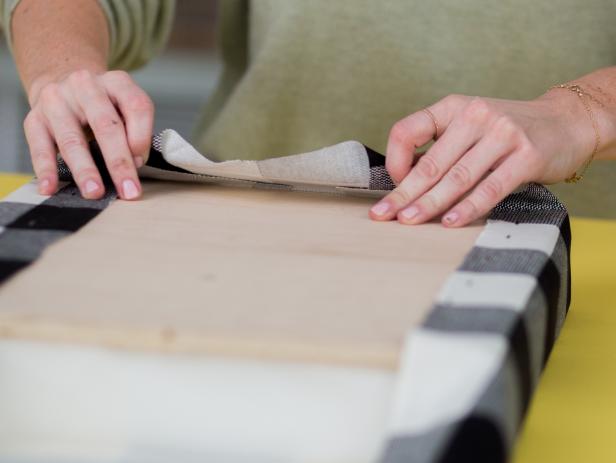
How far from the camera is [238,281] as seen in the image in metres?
0.57

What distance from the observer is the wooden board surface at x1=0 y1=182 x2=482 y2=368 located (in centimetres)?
50

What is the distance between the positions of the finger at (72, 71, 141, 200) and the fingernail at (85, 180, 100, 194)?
0.7 inches

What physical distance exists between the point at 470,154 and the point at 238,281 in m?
0.33

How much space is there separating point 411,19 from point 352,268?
758 millimetres

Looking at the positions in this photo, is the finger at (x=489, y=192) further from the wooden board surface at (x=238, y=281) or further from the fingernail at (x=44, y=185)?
the fingernail at (x=44, y=185)

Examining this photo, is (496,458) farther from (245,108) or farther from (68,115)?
(245,108)

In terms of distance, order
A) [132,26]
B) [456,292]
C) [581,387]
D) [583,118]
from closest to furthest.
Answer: [456,292] → [581,387] → [583,118] → [132,26]

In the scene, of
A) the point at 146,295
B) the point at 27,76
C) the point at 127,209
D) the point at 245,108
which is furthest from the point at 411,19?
the point at 146,295

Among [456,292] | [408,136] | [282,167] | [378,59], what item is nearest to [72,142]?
[282,167]

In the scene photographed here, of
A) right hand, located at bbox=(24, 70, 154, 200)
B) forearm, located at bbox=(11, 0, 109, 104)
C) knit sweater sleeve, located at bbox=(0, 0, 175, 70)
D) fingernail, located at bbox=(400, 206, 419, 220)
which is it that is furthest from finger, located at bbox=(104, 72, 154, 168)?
knit sweater sleeve, located at bbox=(0, 0, 175, 70)

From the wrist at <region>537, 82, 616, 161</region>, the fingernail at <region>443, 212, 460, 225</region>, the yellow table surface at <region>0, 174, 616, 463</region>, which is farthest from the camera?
the wrist at <region>537, 82, 616, 161</region>

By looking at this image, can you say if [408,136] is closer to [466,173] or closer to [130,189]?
[466,173]

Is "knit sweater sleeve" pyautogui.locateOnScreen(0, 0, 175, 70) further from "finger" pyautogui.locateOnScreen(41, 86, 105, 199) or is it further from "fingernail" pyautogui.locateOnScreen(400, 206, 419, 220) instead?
"fingernail" pyautogui.locateOnScreen(400, 206, 419, 220)

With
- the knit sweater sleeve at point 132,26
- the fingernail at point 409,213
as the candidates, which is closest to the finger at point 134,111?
the fingernail at point 409,213
